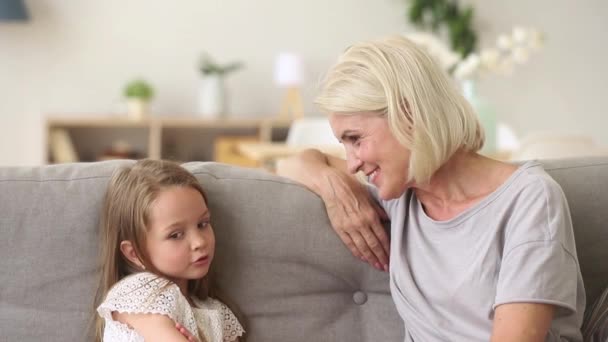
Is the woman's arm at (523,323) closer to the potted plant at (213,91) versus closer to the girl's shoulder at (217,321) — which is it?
the girl's shoulder at (217,321)

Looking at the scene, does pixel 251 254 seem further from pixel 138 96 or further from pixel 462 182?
pixel 138 96

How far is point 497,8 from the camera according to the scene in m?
6.13

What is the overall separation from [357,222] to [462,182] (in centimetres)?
25

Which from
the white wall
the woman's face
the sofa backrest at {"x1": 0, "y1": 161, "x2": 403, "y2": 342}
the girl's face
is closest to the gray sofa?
the sofa backrest at {"x1": 0, "y1": 161, "x2": 403, "y2": 342}

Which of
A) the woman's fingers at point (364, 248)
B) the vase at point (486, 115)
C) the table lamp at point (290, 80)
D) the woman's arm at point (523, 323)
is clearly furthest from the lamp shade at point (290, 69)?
the woman's arm at point (523, 323)

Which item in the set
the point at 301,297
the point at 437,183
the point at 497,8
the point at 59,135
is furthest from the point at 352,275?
the point at 497,8

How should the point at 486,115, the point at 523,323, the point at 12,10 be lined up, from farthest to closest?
the point at 12,10 < the point at 486,115 < the point at 523,323

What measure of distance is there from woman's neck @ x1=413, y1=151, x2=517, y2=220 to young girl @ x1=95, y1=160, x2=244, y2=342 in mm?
448

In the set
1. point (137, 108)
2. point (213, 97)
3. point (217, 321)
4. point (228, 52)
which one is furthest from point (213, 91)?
point (217, 321)

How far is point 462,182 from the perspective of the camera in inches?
63.1

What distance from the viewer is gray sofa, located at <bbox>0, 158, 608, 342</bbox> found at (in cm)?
163

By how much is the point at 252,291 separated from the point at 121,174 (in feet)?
1.19

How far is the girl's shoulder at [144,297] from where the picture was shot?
152cm

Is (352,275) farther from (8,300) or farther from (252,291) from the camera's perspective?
(8,300)
